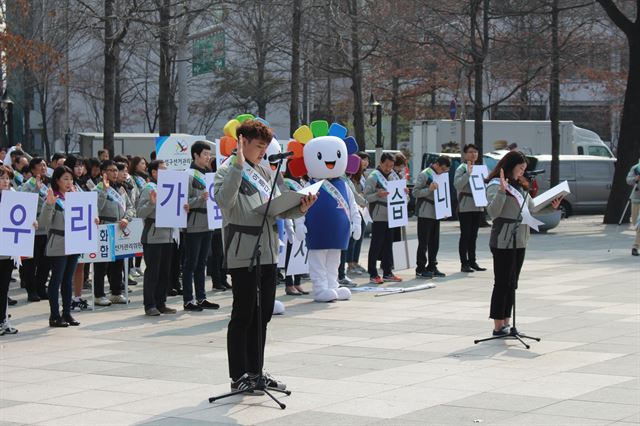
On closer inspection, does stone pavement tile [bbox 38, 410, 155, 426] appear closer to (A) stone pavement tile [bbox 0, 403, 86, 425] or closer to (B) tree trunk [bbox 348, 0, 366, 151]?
(A) stone pavement tile [bbox 0, 403, 86, 425]

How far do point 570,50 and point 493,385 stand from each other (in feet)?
77.0

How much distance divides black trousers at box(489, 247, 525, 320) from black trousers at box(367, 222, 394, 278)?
230 inches

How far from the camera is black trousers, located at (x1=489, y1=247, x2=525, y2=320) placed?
11.3 meters

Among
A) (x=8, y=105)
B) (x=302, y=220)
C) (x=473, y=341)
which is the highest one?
(x=8, y=105)

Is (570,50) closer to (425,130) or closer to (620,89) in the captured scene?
(425,130)

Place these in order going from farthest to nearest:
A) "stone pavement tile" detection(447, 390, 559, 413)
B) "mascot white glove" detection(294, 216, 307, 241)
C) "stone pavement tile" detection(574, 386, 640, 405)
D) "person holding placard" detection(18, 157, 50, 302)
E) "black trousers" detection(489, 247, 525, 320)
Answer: "person holding placard" detection(18, 157, 50, 302), "mascot white glove" detection(294, 216, 307, 241), "black trousers" detection(489, 247, 525, 320), "stone pavement tile" detection(574, 386, 640, 405), "stone pavement tile" detection(447, 390, 559, 413)

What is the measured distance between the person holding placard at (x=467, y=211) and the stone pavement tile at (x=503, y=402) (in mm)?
9968

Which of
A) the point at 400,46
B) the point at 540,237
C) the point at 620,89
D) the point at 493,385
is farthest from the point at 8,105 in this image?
the point at 620,89

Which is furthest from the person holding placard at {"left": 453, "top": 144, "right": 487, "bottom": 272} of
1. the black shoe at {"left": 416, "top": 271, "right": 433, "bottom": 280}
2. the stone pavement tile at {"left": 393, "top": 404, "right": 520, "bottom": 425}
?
the stone pavement tile at {"left": 393, "top": 404, "right": 520, "bottom": 425}

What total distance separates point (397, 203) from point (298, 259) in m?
2.52

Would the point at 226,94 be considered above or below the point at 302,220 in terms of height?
above

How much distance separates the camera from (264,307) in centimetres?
870

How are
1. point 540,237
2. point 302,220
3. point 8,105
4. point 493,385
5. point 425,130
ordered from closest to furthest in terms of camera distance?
point 493,385 → point 302,220 → point 540,237 → point 8,105 → point 425,130

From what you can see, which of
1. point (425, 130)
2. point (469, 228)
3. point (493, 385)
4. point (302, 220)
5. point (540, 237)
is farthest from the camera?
point (425, 130)
